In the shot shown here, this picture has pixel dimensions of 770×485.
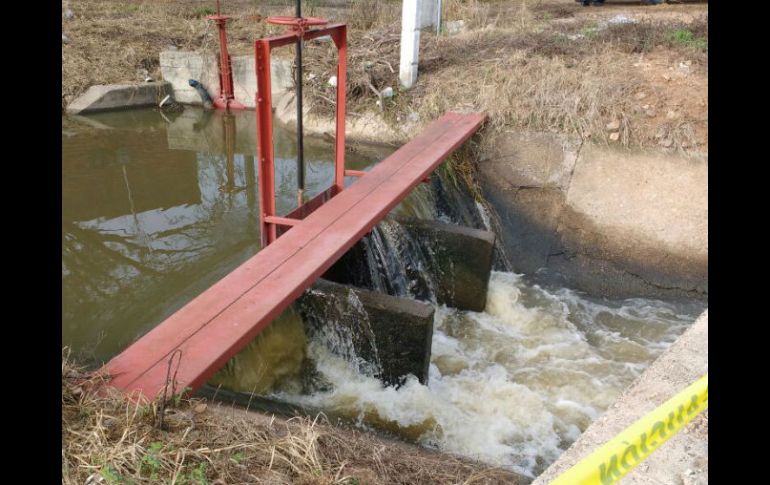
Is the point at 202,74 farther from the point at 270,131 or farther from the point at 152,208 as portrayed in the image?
the point at 270,131

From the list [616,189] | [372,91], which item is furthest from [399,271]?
[372,91]

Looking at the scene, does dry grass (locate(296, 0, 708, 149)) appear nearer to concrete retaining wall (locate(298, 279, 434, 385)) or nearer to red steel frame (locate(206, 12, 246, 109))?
red steel frame (locate(206, 12, 246, 109))

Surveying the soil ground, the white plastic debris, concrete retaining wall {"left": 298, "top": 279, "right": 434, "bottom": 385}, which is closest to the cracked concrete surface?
the soil ground

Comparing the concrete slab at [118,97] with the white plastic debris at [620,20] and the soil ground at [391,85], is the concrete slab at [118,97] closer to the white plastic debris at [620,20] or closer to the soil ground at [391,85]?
the soil ground at [391,85]

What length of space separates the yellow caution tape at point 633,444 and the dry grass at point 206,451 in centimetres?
88

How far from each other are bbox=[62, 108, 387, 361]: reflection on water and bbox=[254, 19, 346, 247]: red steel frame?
0.95m

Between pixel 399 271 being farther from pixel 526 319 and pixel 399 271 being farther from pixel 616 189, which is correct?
pixel 616 189

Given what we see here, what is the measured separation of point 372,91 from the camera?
8461 mm

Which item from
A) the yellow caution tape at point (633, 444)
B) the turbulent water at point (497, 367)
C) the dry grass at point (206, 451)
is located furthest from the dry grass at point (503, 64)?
the dry grass at point (206, 451)

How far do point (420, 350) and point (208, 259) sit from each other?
2.62 metres

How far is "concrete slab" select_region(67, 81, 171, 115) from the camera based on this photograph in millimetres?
10016

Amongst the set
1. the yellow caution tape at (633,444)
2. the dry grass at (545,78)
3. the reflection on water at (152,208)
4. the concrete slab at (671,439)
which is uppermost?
the dry grass at (545,78)

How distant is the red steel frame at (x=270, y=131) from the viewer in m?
4.11

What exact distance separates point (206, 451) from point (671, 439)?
1980 mm
